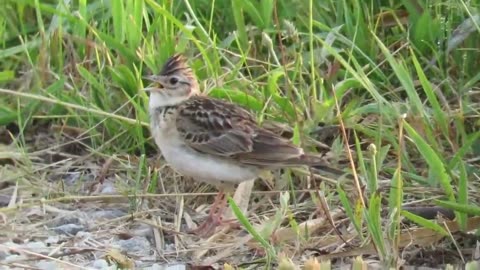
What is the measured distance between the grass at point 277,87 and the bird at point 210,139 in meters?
0.16

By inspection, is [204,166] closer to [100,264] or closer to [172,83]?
[172,83]

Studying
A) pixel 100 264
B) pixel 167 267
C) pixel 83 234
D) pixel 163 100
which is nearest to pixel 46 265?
pixel 100 264

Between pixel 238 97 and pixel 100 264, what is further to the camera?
pixel 238 97

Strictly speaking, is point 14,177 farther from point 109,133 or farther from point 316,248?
point 316,248

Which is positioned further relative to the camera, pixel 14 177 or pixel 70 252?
pixel 14 177

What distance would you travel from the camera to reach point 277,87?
244 inches

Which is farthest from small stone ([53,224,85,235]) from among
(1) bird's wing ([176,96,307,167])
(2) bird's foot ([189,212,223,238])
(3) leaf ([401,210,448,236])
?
(3) leaf ([401,210,448,236])

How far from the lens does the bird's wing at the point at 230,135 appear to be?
560 centimetres

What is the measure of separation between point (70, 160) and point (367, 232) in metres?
1.77

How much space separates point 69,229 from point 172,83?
903 millimetres

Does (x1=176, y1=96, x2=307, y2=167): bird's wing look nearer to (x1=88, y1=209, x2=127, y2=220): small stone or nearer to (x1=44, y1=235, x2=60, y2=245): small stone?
(x1=88, y1=209, x2=127, y2=220): small stone

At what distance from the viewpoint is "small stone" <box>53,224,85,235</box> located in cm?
554

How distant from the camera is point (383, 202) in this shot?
5566 mm

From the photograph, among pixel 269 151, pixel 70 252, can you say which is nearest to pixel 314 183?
pixel 269 151
